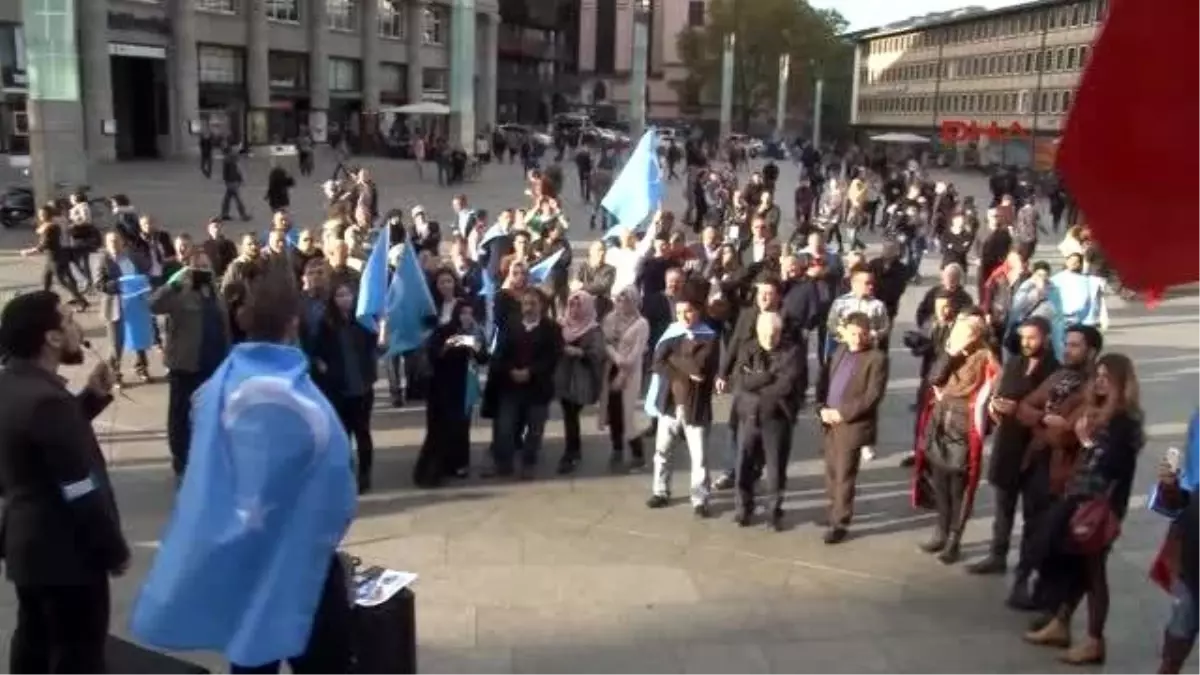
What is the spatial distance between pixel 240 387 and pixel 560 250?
9.32m

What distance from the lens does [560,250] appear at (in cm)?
1270

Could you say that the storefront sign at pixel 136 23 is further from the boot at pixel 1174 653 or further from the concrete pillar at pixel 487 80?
the boot at pixel 1174 653

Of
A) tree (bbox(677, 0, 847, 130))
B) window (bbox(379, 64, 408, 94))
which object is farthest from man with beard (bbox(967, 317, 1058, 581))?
tree (bbox(677, 0, 847, 130))

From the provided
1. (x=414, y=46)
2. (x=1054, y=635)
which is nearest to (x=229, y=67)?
(x=414, y=46)

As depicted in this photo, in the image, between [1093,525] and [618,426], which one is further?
[618,426]

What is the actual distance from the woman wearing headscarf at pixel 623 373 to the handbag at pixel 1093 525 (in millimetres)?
4213

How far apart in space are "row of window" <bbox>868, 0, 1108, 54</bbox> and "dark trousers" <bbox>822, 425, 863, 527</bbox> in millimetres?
48027

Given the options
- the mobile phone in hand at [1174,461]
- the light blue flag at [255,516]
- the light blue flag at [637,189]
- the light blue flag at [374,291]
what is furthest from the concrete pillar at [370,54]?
the light blue flag at [255,516]

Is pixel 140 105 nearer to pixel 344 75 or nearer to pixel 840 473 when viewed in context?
pixel 344 75

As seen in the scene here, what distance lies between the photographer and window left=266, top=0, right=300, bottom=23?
169 ft

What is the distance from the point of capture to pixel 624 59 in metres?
111

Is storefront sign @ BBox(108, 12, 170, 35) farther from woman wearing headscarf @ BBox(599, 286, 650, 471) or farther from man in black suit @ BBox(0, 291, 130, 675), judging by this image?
man in black suit @ BBox(0, 291, 130, 675)

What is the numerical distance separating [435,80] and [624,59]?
4823 centimetres

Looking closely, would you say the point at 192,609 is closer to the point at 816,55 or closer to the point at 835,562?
the point at 835,562
